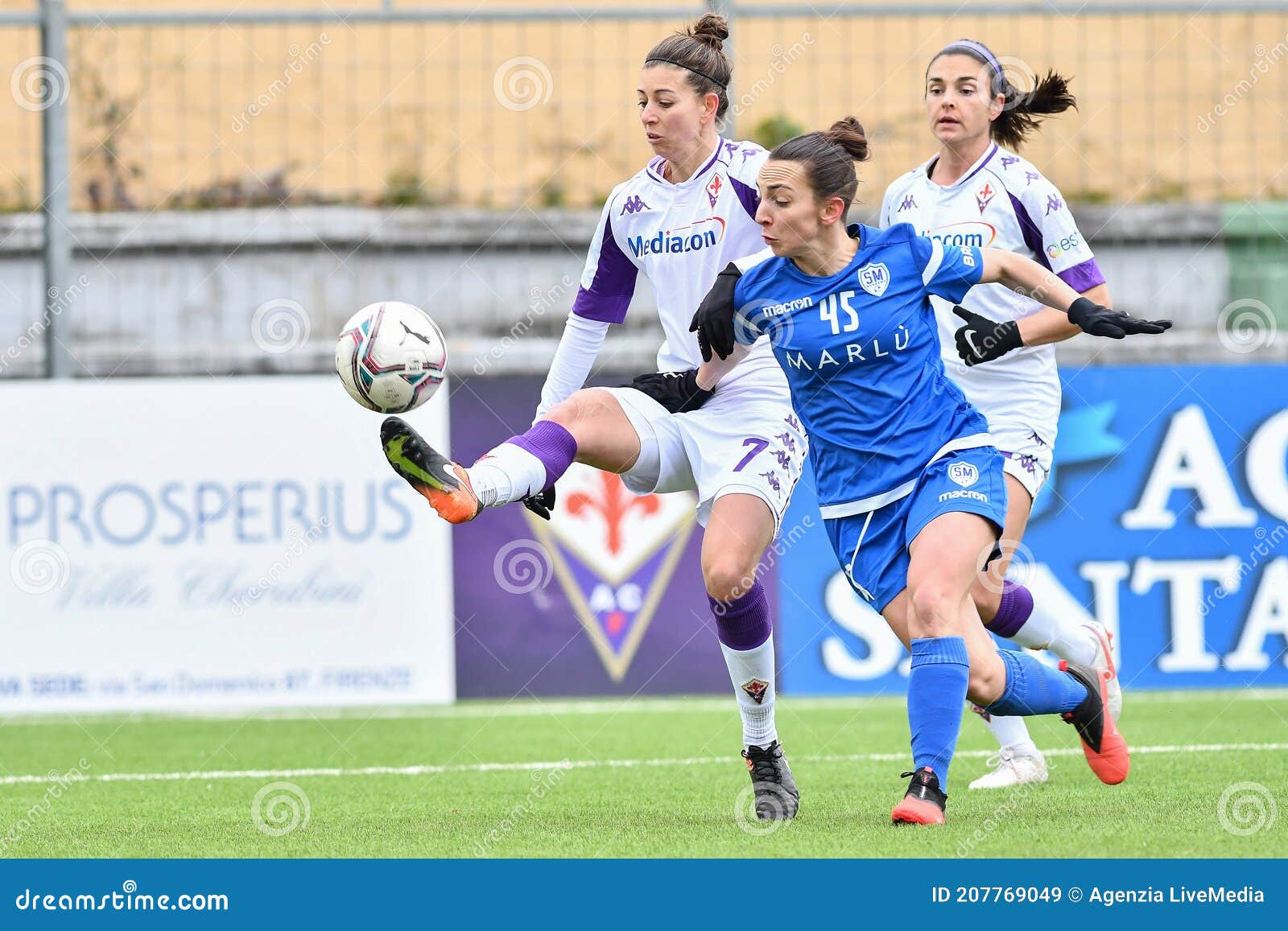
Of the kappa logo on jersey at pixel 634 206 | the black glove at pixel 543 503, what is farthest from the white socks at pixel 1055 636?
the kappa logo on jersey at pixel 634 206

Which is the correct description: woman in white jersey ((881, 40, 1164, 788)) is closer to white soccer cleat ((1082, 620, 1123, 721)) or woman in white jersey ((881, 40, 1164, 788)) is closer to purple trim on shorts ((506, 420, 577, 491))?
white soccer cleat ((1082, 620, 1123, 721))

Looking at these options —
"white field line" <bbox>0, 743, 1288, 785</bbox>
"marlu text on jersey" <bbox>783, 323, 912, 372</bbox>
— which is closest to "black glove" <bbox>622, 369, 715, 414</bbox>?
"marlu text on jersey" <bbox>783, 323, 912, 372</bbox>

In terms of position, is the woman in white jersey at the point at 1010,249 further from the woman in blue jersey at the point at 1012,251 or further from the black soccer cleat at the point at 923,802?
the black soccer cleat at the point at 923,802

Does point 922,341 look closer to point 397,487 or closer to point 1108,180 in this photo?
point 397,487

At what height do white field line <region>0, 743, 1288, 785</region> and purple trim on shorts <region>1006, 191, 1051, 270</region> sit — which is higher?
purple trim on shorts <region>1006, 191, 1051, 270</region>

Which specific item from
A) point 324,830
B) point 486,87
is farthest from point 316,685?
point 324,830

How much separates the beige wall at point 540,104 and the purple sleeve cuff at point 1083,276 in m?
4.61

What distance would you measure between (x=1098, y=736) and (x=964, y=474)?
1.08 metres

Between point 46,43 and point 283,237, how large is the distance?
1.67m

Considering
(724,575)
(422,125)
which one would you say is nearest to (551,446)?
(724,575)

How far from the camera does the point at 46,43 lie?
9.88 meters

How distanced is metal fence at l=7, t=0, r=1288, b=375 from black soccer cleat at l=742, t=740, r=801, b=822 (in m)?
5.20

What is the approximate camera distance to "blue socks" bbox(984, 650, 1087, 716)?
4.99 meters

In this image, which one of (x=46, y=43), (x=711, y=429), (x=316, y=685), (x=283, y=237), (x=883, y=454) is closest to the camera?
(x=883, y=454)
